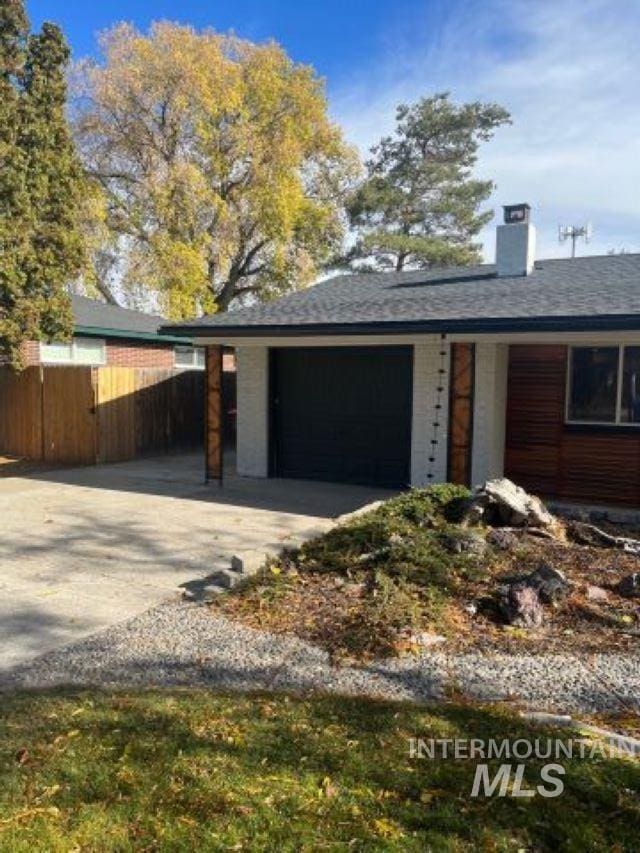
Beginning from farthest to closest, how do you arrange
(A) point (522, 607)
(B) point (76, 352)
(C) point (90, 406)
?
(B) point (76, 352)
(C) point (90, 406)
(A) point (522, 607)

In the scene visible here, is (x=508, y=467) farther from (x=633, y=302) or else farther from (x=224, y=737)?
(x=224, y=737)

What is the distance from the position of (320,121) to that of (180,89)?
215 inches

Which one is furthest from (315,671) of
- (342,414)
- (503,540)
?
(342,414)

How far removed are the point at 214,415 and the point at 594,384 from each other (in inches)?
221

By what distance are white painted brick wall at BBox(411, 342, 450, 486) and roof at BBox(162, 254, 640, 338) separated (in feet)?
2.63

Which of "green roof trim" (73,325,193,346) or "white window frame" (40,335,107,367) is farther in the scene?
"green roof trim" (73,325,193,346)

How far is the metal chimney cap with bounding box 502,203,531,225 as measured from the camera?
11344 mm

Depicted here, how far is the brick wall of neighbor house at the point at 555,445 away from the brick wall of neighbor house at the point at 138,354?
36.0ft

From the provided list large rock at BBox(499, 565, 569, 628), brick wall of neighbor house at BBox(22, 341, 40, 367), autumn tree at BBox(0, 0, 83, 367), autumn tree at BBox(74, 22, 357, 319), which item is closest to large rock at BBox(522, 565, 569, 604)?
large rock at BBox(499, 565, 569, 628)

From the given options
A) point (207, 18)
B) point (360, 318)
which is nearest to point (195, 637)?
point (360, 318)

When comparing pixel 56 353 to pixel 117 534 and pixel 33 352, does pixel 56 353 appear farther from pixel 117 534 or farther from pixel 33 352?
pixel 117 534

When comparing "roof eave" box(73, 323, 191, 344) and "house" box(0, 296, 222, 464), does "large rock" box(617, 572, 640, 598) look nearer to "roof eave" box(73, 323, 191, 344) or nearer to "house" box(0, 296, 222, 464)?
"house" box(0, 296, 222, 464)

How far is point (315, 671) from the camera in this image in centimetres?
398

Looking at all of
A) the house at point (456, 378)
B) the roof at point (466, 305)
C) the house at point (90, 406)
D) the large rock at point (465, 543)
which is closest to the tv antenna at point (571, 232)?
the roof at point (466, 305)
